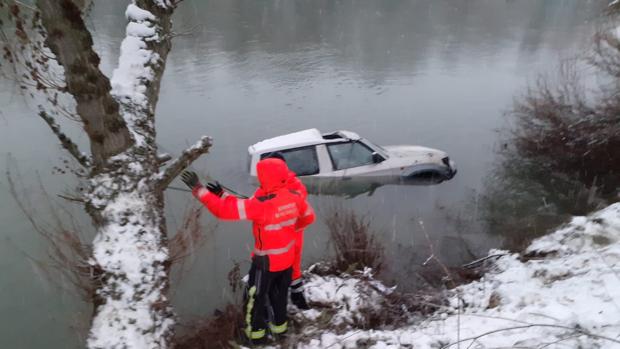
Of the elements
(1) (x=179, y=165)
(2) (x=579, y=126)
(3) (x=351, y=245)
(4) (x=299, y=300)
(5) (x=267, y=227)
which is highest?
(1) (x=179, y=165)

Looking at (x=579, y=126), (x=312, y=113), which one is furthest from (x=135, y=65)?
(x=579, y=126)

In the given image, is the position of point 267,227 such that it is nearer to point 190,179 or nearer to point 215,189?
point 215,189

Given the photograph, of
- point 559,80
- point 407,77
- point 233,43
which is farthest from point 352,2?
point 559,80

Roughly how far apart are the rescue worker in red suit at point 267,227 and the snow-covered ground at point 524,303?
0.49 m

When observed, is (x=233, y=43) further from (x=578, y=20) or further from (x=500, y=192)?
(x=578, y=20)

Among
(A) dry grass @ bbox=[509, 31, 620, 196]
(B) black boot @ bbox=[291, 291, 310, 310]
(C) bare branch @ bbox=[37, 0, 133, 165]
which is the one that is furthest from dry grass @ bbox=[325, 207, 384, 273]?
(A) dry grass @ bbox=[509, 31, 620, 196]

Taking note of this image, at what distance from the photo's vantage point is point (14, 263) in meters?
6.52

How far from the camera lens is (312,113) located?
13.1m

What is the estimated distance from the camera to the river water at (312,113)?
626cm

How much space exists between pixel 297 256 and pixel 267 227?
2.75 ft

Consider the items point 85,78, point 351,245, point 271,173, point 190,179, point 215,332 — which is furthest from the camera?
point 351,245

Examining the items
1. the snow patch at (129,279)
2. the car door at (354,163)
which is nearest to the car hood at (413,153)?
the car door at (354,163)

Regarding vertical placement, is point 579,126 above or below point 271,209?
below

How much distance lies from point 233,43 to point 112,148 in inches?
813
